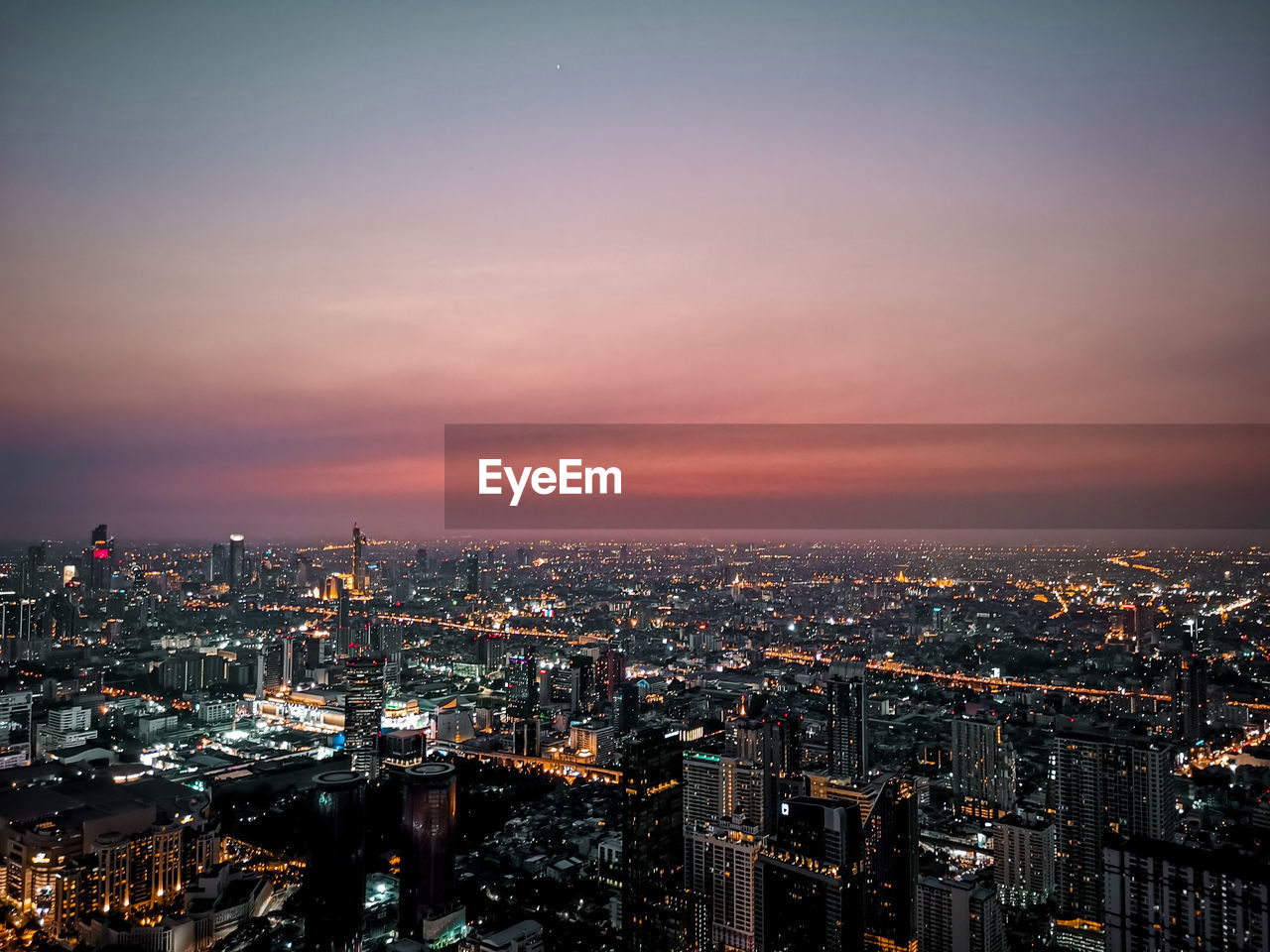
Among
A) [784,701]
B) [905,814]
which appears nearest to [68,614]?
[784,701]

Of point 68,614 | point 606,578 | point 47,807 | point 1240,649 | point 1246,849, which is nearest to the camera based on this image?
point 1246,849

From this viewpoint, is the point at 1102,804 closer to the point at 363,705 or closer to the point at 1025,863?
the point at 1025,863

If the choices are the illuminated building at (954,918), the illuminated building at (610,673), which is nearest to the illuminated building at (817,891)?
the illuminated building at (954,918)

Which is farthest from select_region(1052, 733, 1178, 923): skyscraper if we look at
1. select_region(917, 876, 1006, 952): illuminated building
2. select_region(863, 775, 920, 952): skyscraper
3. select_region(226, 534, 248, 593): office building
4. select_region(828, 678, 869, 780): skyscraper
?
select_region(226, 534, 248, 593): office building

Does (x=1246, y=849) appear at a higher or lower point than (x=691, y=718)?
higher

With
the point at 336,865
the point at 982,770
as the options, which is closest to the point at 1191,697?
the point at 982,770

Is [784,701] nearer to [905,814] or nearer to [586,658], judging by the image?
[586,658]

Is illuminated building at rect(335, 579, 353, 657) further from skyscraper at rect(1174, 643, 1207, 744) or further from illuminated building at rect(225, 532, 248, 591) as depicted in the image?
skyscraper at rect(1174, 643, 1207, 744)
